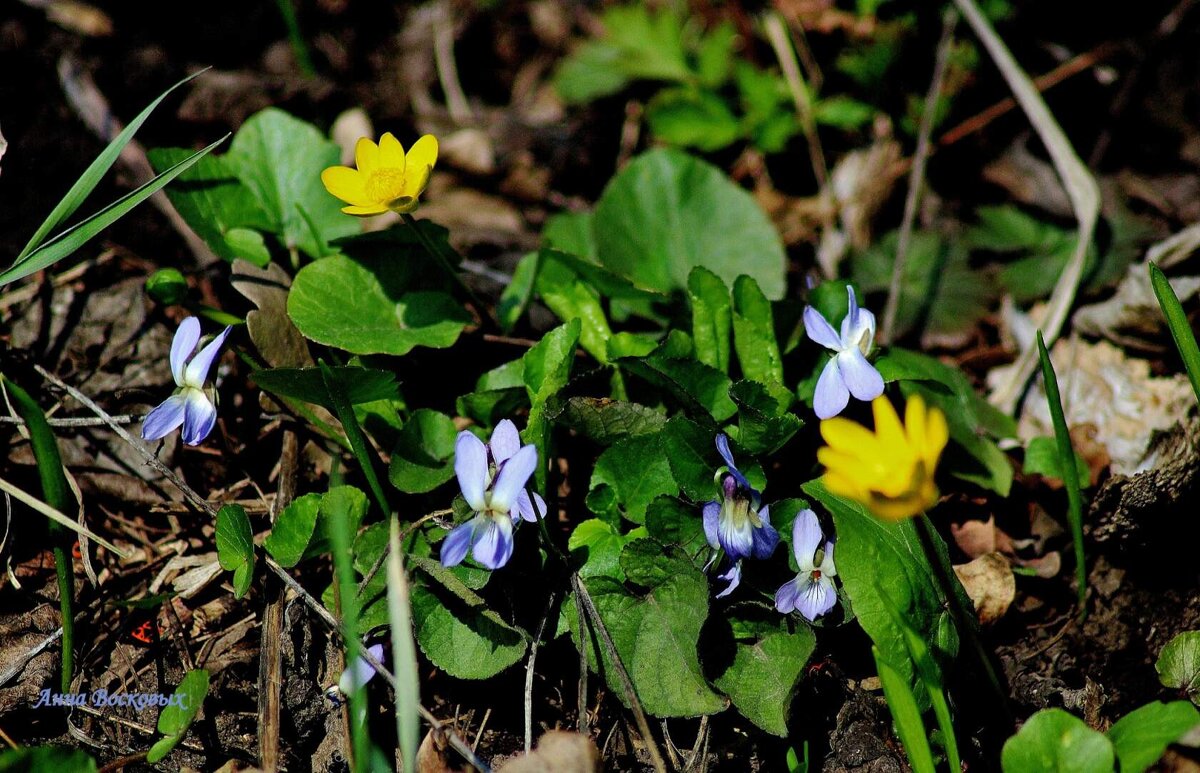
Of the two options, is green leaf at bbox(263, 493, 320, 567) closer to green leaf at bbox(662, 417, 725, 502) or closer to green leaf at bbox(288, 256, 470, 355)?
green leaf at bbox(288, 256, 470, 355)

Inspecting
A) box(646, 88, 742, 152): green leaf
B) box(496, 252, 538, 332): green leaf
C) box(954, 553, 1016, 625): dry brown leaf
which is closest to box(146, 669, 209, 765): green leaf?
box(496, 252, 538, 332): green leaf

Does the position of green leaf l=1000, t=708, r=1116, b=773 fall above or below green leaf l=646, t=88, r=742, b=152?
below

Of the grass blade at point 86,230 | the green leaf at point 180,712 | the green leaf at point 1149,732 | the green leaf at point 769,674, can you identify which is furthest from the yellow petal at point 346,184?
the green leaf at point 1149,732

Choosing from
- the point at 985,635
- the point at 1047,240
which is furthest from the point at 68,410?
the point at 1047,240

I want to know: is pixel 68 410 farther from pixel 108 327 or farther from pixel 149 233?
Result: pixel 149 233

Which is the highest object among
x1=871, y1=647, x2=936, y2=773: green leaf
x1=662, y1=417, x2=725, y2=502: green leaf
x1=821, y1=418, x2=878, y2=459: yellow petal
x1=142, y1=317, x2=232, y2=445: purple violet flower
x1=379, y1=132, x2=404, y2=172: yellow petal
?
x1=379, y1=132, x2=404, y2=172: yellow petal

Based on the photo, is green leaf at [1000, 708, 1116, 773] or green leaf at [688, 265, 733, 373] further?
green leaf at [688, 265, 733, 373]

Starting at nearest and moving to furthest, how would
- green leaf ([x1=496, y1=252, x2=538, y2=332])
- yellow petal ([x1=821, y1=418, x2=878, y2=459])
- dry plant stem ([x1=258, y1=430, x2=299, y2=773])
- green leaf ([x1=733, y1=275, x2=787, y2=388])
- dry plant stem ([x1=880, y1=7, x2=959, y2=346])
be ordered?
1. yellow petal ([x1=821, y1=418, x2=878, y2=459])
2. dry plant stem ([x1=258, y1=430, x2=299, y2=773])
3. green leaf ([x1=733, y1=275, x2=787, y2=388])
4. green leaf ([x1=496, y1=252, x2=538, y2=332])
5. dry plant stem ([x1=880, y1=7, x2=959, y2=346])
